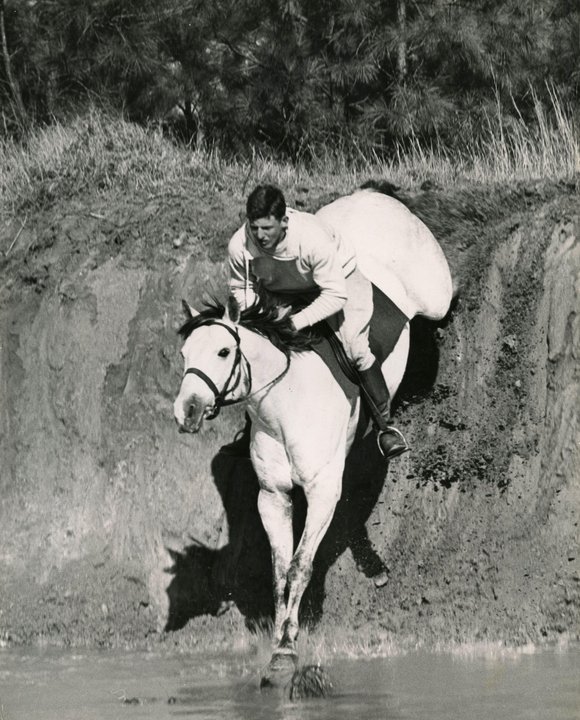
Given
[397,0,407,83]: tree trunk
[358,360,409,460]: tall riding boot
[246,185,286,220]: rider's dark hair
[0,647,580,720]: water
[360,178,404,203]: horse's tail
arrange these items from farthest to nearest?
[397,0,407,83]: tree trunk
[360,178,404,203]: horse's tail
[358,360,409,460]: tall riding boot
[246,185,286,220]: rider's dark hair
[0,647,580,720]: water

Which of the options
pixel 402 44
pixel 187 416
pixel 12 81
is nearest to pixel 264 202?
pixel 187 416

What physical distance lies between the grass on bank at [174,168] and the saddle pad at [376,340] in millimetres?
2458

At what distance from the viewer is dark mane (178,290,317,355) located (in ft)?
30.0

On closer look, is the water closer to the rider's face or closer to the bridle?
the bridle

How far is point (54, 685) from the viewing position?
9.12 metres

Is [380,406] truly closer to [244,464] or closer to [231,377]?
[231,377]

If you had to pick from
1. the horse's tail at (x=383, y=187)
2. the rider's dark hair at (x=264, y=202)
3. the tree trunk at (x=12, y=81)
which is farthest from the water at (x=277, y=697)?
the tree trunk at (x=12, y=81)

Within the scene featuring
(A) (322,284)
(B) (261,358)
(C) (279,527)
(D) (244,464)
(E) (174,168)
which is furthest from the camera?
(E) (174,168)

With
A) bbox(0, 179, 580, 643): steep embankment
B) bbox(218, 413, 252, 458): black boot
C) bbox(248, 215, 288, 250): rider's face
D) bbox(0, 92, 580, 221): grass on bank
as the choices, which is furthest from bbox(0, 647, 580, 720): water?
bbox(0, 92, 580, 221): grass on bank

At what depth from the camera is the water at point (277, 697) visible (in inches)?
320

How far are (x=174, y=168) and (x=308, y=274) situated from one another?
469 cm

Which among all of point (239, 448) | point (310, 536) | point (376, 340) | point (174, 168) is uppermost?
point (376, 340)

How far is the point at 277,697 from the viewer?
8703 mm

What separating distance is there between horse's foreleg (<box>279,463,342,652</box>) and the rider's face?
5.26 ft
